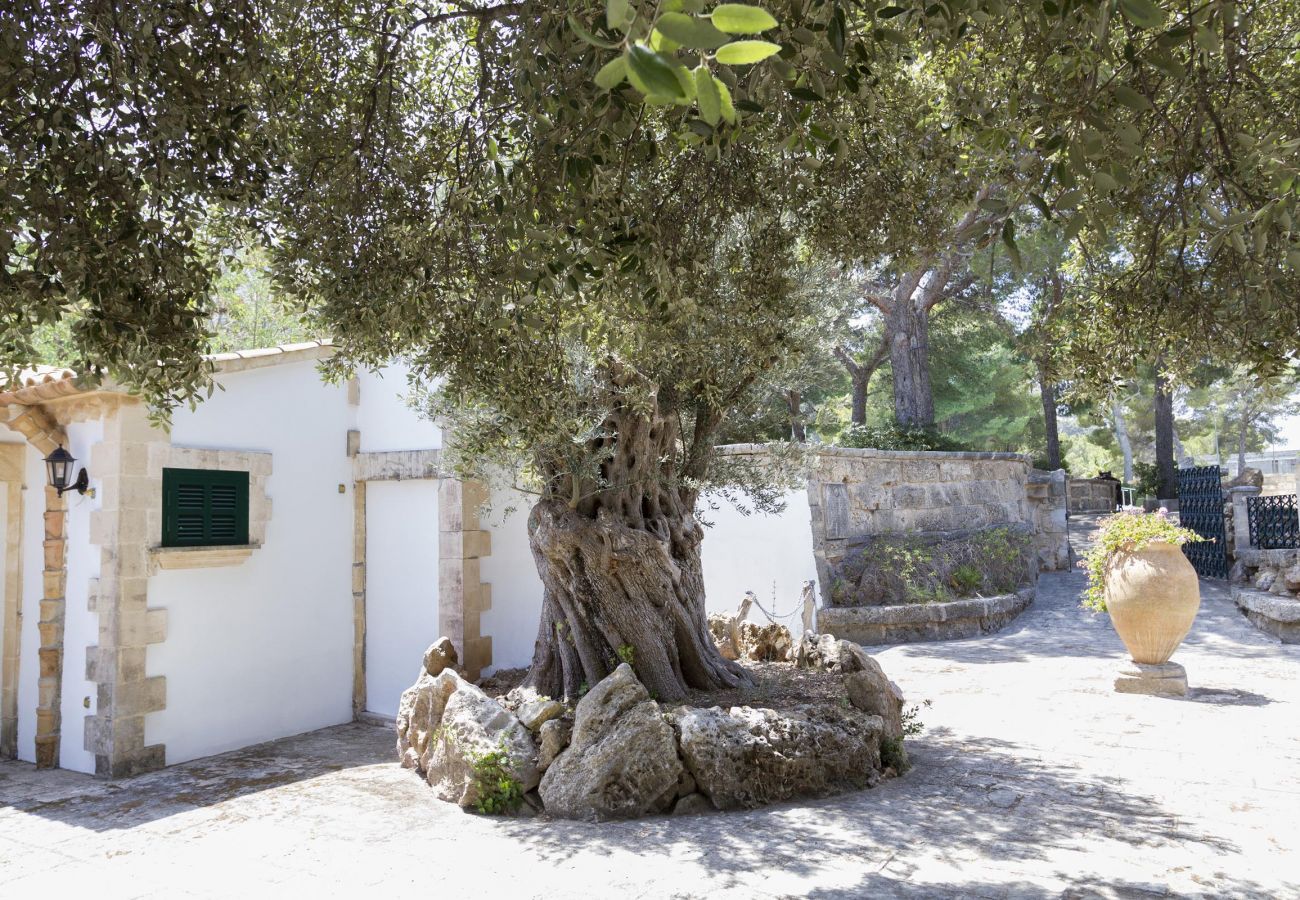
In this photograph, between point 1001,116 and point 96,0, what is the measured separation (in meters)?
4.35

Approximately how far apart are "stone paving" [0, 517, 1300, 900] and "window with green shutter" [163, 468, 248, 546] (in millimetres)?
2021

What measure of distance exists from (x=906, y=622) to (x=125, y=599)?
29.6 ft

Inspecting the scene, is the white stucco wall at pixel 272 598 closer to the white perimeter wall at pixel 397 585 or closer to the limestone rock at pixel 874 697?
the white perimeter wall at pixel 397 585

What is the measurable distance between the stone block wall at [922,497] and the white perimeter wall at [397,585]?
16.0ft

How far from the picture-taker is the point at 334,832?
589cm

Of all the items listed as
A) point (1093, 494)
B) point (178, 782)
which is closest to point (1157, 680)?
point (178, 782)

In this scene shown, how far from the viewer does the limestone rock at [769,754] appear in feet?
19.2

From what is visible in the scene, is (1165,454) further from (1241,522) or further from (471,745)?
(471,745)

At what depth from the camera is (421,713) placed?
7.26 metres

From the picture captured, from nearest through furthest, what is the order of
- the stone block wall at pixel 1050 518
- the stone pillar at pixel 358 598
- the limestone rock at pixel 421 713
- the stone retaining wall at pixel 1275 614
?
1. the limestone rock at pixel 421 713
2. the stone pillar at pixel 358 598
3. the stone retaining wall at pixel 1275 614
4. the stone block wall at pixel 1050 518

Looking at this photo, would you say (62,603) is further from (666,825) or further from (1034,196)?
(1034,196)

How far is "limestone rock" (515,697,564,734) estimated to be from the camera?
6.52 meters

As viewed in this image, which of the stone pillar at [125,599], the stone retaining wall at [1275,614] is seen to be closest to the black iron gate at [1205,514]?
the stone retaining wall at [1275,614]

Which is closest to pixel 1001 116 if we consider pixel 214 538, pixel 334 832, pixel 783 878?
pixel 783 878
